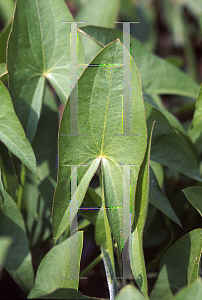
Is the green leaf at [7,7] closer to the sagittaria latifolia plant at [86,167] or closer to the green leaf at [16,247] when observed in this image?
the sagittaria latifolia plant at [86,167]

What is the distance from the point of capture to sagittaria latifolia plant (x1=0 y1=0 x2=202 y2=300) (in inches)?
9.5

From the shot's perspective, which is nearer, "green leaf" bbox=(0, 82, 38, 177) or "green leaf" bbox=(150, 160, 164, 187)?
"green leaf" bbox=(0, 82, 38, 177)

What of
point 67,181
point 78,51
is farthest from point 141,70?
point 67,181

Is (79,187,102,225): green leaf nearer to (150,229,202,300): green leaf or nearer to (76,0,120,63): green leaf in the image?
(150,229,202,300): green leaf

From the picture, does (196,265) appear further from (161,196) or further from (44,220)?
(44,220)

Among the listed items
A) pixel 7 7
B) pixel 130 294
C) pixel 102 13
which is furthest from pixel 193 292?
pixel 7 7

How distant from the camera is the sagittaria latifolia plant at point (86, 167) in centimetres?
24

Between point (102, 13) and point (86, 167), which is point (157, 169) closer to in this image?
point (86, 167)

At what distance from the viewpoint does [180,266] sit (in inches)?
11.7

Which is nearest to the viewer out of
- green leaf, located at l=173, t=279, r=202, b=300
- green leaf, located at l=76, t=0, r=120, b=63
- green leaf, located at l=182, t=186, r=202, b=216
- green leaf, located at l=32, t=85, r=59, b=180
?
green leaf, located at l=173, t=279, r=202, b=300

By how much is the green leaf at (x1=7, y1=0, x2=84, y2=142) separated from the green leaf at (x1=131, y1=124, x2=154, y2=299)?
14 centimetres

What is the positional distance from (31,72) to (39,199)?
0.16 m

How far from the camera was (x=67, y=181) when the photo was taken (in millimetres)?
254

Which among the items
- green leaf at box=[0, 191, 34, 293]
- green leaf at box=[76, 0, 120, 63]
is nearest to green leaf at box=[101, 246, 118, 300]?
green leaf at box=[0, 191, 34, 293]
